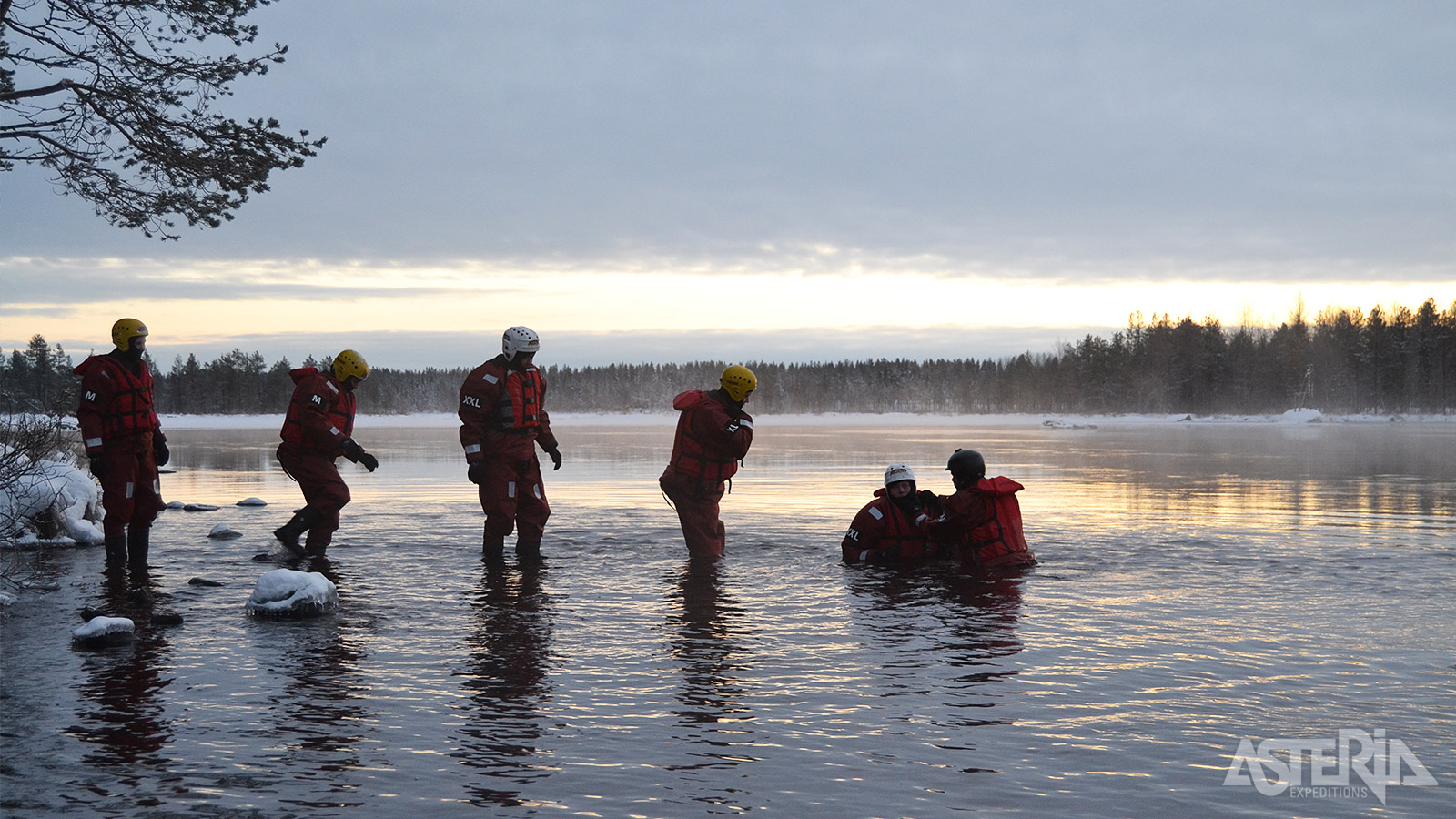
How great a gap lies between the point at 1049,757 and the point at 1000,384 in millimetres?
153356

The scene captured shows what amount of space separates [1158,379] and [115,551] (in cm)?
11589

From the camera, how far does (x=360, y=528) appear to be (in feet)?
43.2

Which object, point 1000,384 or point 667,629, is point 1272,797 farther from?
point 1000,384

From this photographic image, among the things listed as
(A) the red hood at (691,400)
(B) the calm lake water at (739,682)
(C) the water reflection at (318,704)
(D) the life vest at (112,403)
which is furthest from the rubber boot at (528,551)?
(D) the life vest at (112,403)

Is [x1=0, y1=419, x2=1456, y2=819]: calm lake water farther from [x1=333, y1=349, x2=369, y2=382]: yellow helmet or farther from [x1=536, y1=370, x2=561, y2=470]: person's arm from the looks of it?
[x1=333, y1=349, x2=369, y2=382]: yellow helmet

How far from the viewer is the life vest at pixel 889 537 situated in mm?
10281

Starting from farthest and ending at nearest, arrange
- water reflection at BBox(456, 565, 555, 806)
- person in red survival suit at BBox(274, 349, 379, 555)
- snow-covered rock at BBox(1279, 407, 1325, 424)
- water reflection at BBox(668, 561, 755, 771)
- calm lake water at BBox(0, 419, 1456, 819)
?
snow-covered rock at BBox(1279, 407, 1325, 424) → person in red survival suit at BBox(274, 349, 379, 555) → water reflection at BBox(668, 561, 755, 771) → water reflection at BBox(456, 565, 555, 806) → calm lake water at BBox(0, 419, 1456, 819)

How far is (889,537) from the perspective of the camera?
10.3m

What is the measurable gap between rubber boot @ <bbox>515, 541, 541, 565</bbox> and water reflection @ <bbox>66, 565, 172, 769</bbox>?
361 cm

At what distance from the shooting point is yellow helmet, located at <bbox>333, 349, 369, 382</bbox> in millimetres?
11359

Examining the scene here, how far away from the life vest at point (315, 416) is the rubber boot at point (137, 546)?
158cm

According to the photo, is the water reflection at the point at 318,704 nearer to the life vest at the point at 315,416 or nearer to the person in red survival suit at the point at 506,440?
the person in red survival suit at the point at 506,440

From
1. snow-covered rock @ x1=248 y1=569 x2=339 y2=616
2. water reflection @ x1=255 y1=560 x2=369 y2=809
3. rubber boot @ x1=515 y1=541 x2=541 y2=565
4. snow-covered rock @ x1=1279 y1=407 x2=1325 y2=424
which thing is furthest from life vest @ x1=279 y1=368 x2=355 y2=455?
snow-covered rock @ x1=1279 y1=407 x2=1325 y2=424

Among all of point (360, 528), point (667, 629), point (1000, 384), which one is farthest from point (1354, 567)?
point (1000, 384)
